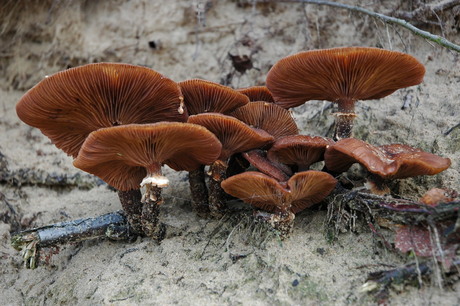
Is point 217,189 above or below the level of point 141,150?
below

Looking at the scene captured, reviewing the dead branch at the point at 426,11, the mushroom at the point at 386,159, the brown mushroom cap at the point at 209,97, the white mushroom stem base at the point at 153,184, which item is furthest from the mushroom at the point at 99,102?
the dead branch at the point at 426,11

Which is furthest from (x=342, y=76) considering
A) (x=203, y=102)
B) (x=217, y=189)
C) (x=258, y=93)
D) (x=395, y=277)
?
Result: (x=395, y=277)

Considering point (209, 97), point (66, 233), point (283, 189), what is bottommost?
point (66, 233)

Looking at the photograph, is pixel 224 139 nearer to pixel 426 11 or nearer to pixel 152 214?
pixel 152 214

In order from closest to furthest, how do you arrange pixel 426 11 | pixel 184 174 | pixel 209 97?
pixel 209 97 → pixel 184 174 → pixel 426 11

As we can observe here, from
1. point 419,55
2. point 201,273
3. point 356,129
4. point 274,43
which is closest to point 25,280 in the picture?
point 201,273

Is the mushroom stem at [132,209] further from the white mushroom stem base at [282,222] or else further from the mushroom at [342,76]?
the mushroom at [342,76]

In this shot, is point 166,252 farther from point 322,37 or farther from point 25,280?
point 322,37

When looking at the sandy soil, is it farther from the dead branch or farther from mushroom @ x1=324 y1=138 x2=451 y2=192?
mushroom @ x1=324 y1=138 x2=451 y2=192
